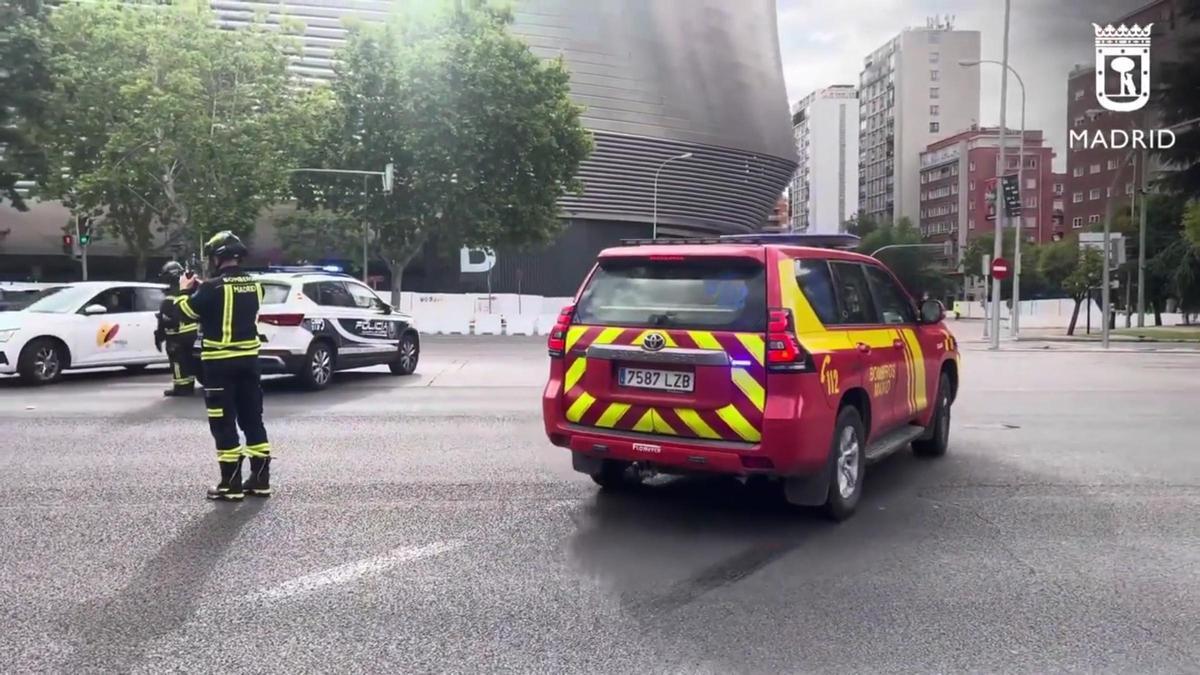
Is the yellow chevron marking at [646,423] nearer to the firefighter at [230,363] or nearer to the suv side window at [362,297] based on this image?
the firefighter at [230,363]

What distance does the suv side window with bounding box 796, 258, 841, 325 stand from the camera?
611 centimetres

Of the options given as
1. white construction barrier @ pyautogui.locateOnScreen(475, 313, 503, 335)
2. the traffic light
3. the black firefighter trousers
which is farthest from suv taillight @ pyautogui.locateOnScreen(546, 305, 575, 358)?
white construction barrier @ pyautogui.locateOnScreen(475, 313, 503, 335)

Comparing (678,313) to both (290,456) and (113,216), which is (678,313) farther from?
(113,216)

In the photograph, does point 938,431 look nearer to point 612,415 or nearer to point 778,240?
point 778,240

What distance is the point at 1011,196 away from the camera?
2947 centimetres

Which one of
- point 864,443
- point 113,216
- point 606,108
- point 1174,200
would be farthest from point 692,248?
point 606,108

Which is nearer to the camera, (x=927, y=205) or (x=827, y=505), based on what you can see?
(x=827, y=505)

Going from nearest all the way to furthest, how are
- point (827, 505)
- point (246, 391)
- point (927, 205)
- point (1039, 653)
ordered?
point (1039, 653)
point (827, 505)
point (246, 391)
point (927, 205)

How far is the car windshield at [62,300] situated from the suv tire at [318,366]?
3365 mm

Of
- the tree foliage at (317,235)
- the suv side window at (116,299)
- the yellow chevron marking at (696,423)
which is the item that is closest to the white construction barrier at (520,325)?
the tree foliage at (317,235)

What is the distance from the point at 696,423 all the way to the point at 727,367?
0.39 meters

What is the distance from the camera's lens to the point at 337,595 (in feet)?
15.3

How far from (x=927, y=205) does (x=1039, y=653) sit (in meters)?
125

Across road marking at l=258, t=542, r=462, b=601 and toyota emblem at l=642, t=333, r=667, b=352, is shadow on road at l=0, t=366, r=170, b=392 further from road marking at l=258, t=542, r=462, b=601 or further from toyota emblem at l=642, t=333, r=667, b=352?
toyota emblem at l=642, t=333, r=667, b=352
